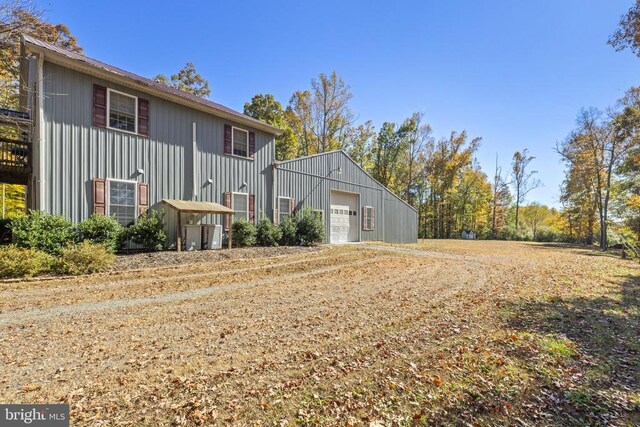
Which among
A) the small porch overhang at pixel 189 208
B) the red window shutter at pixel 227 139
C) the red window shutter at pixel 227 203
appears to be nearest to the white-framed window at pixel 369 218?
the red window shutter at pixel 227 203

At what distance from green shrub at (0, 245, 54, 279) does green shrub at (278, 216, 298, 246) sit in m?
8.16

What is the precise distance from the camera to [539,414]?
2.48 meters

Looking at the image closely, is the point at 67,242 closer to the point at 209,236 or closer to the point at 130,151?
the point at 130,151

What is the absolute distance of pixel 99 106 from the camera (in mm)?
9109

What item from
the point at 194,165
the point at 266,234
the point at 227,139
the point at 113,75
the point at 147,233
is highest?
the point at 113,75

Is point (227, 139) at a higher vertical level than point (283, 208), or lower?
higher

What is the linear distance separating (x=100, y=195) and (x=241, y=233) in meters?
4.87

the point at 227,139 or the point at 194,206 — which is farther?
the point at 227,139

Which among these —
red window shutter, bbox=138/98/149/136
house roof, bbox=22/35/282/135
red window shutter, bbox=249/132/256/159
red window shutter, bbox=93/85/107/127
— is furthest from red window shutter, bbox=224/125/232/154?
red window shutter, bbox=93/85/107/127

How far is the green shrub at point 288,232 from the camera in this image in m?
13.6

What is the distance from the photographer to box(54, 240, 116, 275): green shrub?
261 inches

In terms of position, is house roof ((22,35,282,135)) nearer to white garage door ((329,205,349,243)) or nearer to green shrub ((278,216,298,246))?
green shrub ((278,216,298,246))

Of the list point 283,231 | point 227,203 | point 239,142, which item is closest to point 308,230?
point 283,231

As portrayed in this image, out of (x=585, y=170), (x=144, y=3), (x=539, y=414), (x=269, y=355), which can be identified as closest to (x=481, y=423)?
(x=539, y=414)
